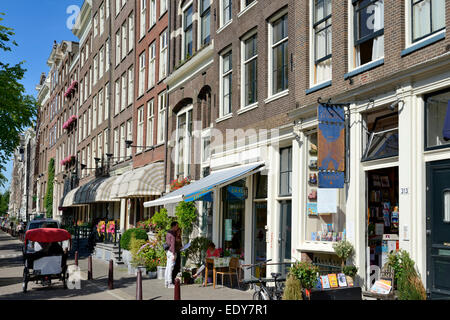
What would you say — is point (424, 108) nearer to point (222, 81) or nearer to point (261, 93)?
point (261, 93)

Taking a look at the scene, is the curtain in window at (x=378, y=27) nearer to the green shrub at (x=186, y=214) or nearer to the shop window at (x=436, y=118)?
the shop window at (x=436, y=118)

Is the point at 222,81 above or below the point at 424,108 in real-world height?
above

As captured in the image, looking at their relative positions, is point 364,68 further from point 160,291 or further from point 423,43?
point 160,291

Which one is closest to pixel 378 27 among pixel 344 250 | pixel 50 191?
pixel 344 250

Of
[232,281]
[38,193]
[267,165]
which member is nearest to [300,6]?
[267,165]

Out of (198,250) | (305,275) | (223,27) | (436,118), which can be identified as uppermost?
(223,27)

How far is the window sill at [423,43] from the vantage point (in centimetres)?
938

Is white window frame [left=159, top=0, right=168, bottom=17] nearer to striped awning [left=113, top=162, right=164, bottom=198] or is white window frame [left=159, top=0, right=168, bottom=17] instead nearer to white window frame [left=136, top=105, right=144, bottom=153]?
white window frame [left=136, top=105, right=144, bottom=153]

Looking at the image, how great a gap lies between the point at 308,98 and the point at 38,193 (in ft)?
232

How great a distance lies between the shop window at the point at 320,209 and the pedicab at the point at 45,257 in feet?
23.1

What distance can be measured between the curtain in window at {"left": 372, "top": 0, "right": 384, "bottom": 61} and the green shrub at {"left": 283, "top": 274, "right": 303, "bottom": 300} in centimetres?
484

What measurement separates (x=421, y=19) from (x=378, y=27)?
129 cm

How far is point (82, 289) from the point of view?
1536 cm

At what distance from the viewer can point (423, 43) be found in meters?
9.74
